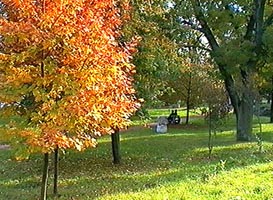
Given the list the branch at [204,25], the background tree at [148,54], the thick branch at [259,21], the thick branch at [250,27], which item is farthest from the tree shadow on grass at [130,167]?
the thick branch at [250,27]

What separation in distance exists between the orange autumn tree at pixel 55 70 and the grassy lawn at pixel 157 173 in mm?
1796

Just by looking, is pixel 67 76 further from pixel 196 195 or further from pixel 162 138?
pixel 162 138

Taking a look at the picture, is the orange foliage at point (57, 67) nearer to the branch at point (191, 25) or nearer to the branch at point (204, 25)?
the branch at point (204, 25)

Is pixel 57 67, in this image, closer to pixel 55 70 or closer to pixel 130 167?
pixel 55 70

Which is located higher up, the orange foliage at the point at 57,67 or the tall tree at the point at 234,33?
the tall tree at the point at 234,33

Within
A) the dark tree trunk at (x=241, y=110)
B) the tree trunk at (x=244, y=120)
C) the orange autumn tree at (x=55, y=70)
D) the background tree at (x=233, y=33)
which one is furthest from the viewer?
the tree trunk at (x=244, y=120)

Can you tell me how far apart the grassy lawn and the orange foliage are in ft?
5.91

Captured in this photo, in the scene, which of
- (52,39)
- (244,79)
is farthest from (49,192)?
(244,79)

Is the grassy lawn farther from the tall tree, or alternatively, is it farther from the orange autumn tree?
the tall tree

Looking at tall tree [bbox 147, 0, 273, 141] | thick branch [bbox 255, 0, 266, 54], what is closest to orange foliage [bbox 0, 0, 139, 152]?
tall tree [bbox 147, 0, 273, 141]

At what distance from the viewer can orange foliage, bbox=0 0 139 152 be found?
7727 millimetres

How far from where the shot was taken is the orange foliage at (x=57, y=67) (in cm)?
773

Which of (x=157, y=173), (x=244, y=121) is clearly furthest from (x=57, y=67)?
(x=244, y=121)

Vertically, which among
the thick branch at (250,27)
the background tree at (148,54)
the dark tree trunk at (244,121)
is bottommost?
the dark tree trunk at (244,121)
